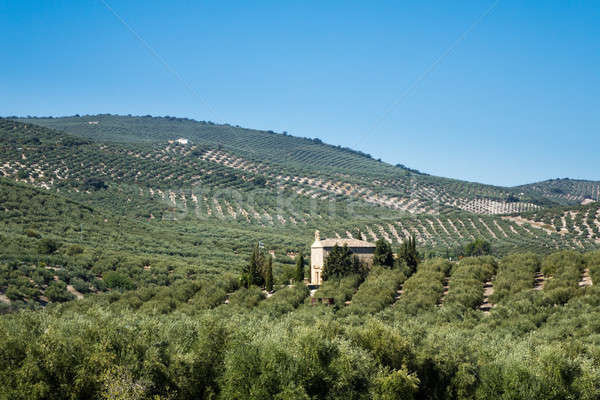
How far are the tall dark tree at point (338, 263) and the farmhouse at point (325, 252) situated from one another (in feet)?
2.96

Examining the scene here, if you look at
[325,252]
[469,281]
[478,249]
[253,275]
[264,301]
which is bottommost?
[264,301]

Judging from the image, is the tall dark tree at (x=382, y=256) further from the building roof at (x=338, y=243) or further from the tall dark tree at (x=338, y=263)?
the tall dark tree at (x=338, y=263)

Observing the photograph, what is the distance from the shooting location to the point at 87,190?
115m

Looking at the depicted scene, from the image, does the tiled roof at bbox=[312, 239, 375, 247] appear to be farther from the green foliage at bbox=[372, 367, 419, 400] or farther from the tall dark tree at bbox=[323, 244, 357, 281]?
the green foliage at bbox=[372, 367, 419, 400]

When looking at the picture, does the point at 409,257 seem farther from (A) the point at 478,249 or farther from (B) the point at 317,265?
(A) the point at 478,249

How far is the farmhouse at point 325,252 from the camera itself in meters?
56.2

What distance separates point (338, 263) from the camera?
54.7 metres

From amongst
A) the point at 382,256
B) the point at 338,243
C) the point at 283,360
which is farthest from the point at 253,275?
the point at 283,360

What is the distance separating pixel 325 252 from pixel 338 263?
7.02 feet

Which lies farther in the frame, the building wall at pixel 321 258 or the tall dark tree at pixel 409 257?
the tall dark tree at pixel 409 257

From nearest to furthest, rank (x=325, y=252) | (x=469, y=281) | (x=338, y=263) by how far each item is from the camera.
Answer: (x=469, y=281), (x=338, y=263), (x=325, y=252)

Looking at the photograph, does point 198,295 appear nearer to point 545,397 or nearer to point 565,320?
point 565,320

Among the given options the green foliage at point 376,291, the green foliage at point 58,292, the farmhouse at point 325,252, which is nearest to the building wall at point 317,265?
the farmhouse at point 325,252

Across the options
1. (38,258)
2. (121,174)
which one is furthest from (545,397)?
(121,174)
